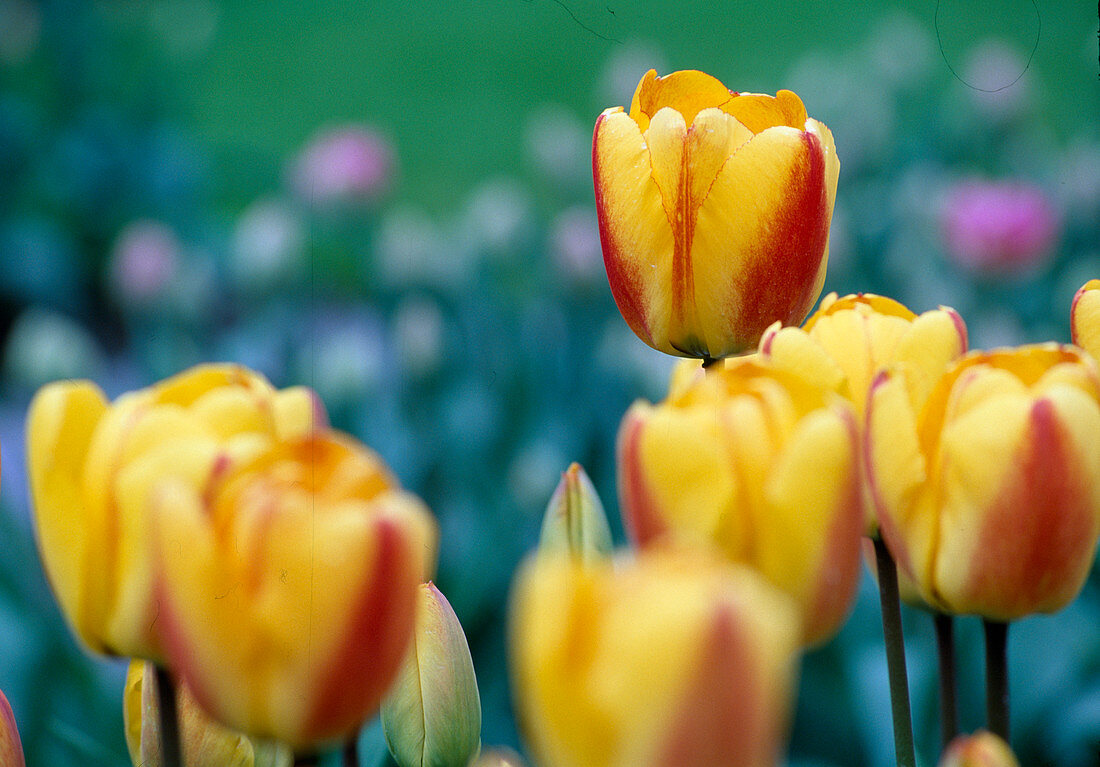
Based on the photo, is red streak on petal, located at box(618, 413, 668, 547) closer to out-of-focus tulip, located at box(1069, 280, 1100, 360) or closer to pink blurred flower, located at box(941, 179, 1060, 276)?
out-of-focus tulip, located at box(1069, 280, 1100, 360)

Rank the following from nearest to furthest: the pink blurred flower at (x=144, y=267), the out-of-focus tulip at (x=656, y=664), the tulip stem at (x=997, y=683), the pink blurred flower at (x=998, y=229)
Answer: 1. the out-of-focus tulip at (x=656, y=664)
2. the tulip stem at (x=997, y=683)
3. the pink blurred flower at (x=144, y=267)
4. the pink blurred flower at (x=998, y=229)

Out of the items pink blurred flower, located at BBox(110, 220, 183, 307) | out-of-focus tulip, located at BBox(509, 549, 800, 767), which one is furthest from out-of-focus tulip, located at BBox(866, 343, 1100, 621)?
pink blurred flower, located at BBox(110, 220, 183, 307)

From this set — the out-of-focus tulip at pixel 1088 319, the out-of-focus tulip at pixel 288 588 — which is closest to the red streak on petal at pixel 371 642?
the out-of-focus tulip at pixel 288 588

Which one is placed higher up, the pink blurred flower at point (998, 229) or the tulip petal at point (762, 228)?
the pink blurred flower at point (998, 229)

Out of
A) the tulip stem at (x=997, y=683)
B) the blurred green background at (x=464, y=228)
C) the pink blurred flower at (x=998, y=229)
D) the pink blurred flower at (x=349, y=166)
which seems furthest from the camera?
the pink blurred flower at (x=349, y=166)

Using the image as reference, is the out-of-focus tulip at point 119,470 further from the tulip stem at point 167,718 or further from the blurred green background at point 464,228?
the blurred green background at point 464,228

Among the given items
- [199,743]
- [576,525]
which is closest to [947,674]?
[576,525]

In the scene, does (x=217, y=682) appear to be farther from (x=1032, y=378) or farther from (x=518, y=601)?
(x=1032, y=378)
